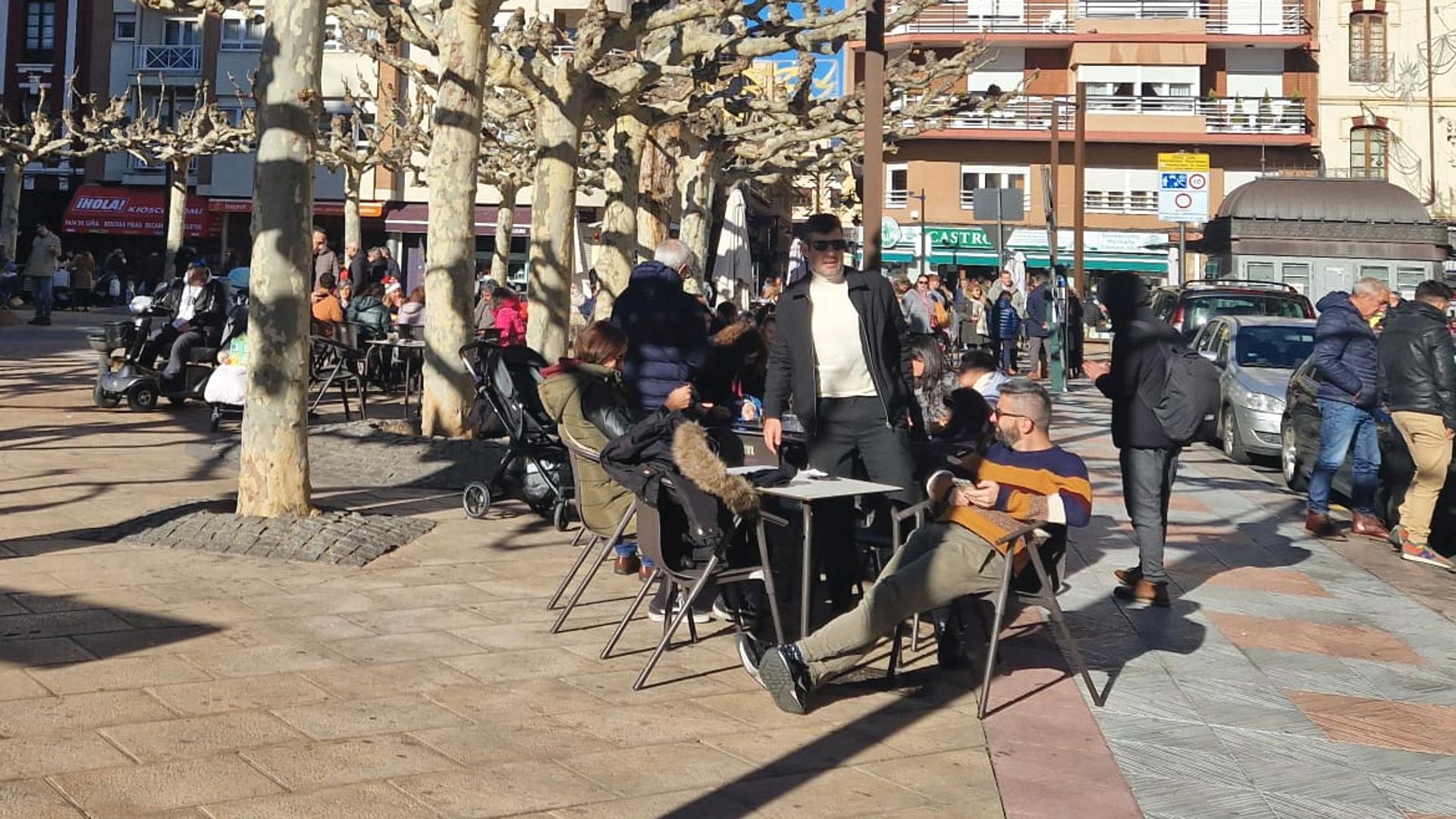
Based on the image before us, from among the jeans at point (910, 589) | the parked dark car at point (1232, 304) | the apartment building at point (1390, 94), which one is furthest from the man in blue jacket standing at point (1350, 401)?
the apartment building at point (1390, 94)

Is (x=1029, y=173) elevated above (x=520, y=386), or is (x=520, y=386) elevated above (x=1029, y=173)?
(x=1029, y=173)

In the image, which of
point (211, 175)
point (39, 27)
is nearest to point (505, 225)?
point (211, 175)

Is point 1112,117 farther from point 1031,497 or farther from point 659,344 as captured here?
point 1031,497

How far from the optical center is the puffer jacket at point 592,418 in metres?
7.50

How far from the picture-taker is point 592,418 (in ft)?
26.1

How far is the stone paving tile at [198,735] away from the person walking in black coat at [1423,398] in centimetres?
803

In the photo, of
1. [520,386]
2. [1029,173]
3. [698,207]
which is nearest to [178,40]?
[1029,173]

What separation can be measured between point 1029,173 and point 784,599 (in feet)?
169

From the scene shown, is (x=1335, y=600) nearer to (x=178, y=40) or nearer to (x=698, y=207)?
(x=698, y=207)

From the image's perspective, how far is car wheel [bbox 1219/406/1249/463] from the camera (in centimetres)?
1664

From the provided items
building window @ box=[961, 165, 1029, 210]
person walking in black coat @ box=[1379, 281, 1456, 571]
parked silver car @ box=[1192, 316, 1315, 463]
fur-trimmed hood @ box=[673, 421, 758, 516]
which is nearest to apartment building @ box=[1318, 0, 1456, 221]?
building window @ box=[961, 165, 1029, 210]

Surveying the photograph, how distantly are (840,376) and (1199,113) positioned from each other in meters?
52.8

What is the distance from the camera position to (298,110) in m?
9.08

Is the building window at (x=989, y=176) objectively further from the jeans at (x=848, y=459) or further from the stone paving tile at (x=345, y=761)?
the stone paving tile at (x=345, y=761)
